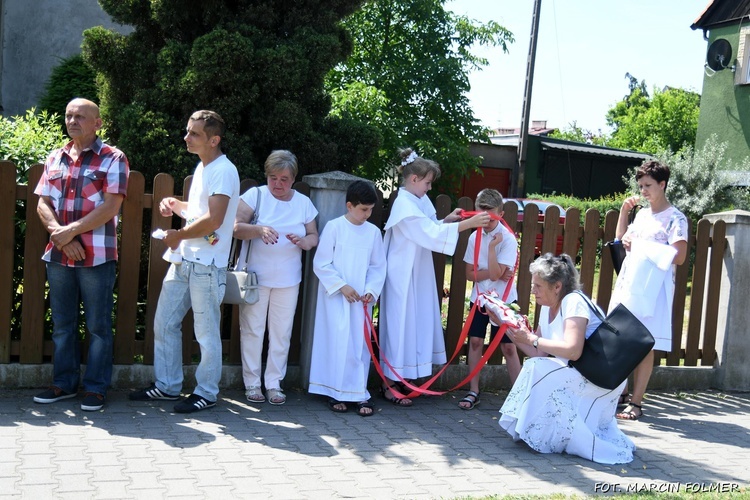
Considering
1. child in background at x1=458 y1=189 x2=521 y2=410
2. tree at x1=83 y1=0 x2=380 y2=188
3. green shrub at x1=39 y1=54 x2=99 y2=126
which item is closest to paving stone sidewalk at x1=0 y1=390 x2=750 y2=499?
child in background at x1=458 y1=189 x2=521 y2=410

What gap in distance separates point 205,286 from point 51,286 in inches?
42.2

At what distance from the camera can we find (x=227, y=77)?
6.61 meters

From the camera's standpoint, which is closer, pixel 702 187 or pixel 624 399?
pixel 624 399

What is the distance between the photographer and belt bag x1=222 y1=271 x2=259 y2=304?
5621 millimetres

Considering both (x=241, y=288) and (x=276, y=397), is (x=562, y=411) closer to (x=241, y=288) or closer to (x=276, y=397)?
(x=276, y=397)

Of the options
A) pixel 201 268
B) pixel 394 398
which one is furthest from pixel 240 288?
pixel 394 398

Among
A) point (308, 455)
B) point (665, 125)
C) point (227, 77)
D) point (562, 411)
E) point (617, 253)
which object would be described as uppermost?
point (665, 125)

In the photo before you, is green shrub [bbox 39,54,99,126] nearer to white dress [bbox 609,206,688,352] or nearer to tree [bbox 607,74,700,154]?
white dress [bbox 609,206,688,352]

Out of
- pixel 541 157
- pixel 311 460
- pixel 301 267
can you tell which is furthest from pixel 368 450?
pixel 541 157

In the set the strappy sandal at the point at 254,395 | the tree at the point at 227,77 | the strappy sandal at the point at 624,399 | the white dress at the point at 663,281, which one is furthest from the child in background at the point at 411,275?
the strappy sandal at the point at 624,399

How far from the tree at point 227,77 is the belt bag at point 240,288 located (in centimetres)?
144

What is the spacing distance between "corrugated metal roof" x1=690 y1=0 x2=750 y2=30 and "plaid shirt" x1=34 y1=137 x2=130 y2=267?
1857 centimetres

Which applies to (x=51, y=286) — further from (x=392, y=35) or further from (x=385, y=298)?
(x=392, y=35)

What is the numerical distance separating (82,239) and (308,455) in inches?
84.2
